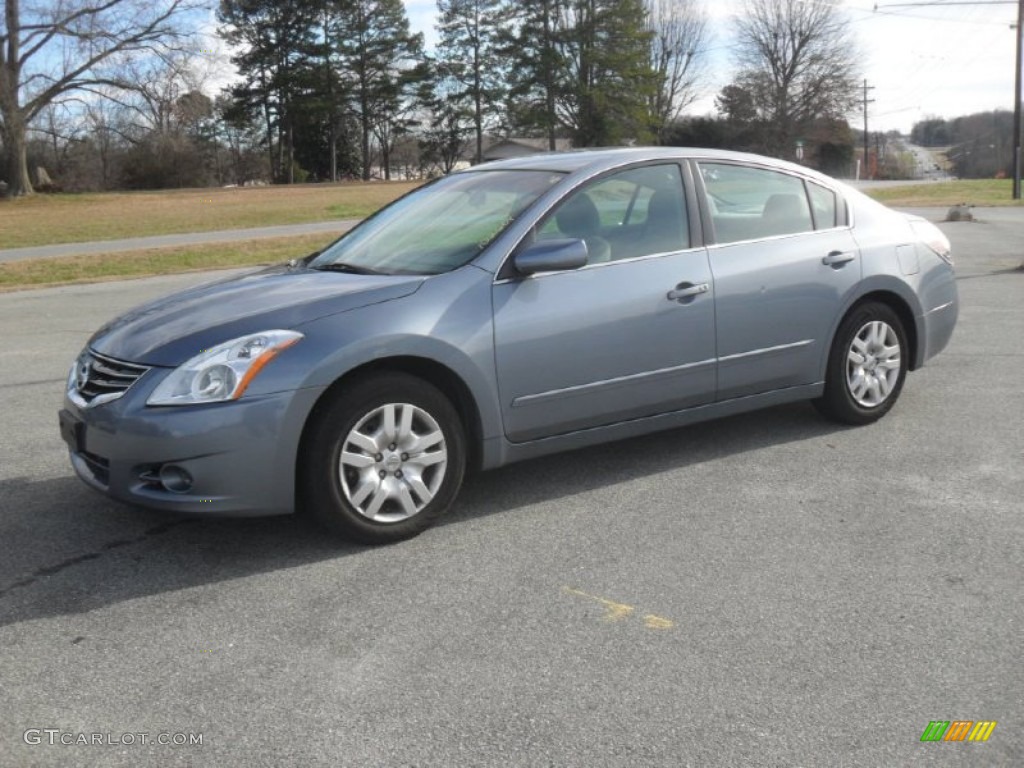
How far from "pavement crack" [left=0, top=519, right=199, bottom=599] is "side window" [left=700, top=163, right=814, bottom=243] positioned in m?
3.00

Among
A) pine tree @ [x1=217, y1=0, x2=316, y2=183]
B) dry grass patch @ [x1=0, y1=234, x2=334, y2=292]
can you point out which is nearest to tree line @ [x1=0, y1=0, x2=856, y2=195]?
pine tree @ [x1=217, y1=0, x2=316, y2=183]

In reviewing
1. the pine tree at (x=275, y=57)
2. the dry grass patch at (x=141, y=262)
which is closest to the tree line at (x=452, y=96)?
the pine tree at (x=275, y=57)

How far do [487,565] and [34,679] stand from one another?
166 centimetres

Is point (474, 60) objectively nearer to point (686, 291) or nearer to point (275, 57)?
point (275, 57)

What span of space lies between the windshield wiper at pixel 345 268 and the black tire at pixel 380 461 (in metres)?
0.79

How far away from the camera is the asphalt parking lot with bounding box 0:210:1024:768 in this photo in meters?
2.87

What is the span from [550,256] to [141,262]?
55.2 ft

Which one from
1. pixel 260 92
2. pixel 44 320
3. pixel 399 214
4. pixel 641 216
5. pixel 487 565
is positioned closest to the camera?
pixel 487 565

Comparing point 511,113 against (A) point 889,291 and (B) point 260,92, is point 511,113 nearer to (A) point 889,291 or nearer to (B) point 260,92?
(B) point 260,92

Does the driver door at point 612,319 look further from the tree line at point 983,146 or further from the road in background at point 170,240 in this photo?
the tree line at point 983,146

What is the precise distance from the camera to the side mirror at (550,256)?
14.9 ft

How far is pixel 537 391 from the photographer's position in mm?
4625

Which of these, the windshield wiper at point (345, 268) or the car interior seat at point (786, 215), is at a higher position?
the car interior seat at point (786, 215)

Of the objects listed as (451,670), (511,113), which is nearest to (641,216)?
(451,670)
